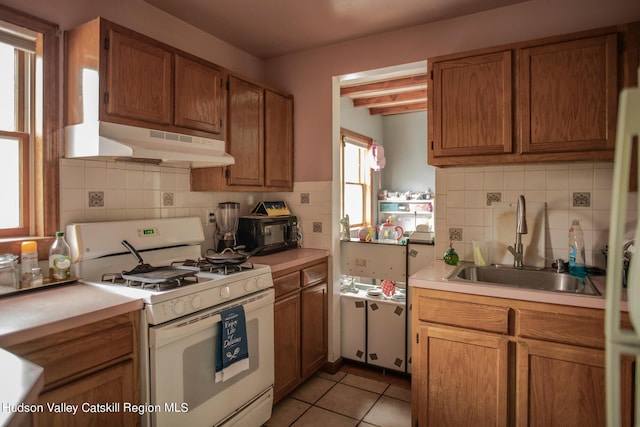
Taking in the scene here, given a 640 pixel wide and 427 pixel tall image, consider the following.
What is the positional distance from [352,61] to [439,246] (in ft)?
4.82

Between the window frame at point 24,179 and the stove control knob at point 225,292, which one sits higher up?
the window frame at point 24,179

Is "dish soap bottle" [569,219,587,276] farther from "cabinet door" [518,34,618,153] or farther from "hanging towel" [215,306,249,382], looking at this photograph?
"hanging towel" [215,306,249,382]

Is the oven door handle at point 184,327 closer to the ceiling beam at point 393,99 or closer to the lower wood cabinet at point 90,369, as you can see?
the lower wood cabinet at point 90,369

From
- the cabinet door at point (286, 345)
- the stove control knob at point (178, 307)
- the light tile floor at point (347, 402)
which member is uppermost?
the stove control knob at point (178, 307)

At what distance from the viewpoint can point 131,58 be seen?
1.93 m

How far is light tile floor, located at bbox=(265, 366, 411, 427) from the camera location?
2281mm

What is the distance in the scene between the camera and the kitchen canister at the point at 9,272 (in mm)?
1607

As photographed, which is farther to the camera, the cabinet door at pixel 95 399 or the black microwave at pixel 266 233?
the black microwave at pixel 266 233

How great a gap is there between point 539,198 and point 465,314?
916 millimetres

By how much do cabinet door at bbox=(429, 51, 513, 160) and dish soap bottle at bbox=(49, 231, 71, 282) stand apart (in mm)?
1964

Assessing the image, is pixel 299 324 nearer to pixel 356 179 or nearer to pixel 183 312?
pixel 183 312

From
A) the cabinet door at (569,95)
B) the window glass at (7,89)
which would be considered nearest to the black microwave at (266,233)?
the window glass at (7,89)

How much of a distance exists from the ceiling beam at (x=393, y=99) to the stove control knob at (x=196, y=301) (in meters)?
3.72

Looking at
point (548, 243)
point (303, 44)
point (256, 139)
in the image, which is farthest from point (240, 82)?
point (548, 243)
